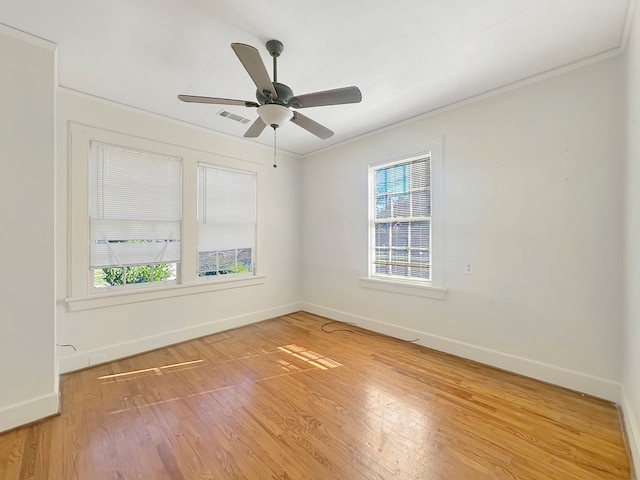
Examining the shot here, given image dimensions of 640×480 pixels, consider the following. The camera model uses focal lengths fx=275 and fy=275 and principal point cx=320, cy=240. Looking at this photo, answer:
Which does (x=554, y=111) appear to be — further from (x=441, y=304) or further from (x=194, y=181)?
(x=194, y=181)

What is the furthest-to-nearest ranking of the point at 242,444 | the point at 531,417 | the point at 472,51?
the point at 472,51 → the point at 531,417 → the point at 242,444

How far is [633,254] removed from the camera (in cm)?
176

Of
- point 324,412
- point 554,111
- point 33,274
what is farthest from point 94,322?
point 554,111

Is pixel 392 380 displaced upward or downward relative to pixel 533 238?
downward

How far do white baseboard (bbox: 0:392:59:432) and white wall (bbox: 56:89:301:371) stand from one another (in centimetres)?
79

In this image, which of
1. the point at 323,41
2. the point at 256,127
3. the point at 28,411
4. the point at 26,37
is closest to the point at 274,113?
the point at 256,127

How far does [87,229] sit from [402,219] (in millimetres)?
3581

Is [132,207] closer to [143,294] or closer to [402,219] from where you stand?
[143,294]

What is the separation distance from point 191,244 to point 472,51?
3585 mm

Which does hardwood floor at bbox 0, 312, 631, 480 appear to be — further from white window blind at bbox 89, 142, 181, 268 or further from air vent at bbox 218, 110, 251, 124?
air vent at bbox 218, 110, 251, 124

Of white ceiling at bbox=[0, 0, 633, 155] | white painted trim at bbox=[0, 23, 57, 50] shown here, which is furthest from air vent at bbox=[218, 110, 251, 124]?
white painted trim at bbox=[0, 23, 57, 50]

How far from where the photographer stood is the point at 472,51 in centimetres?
220

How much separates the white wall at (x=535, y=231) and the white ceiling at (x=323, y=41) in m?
0.37

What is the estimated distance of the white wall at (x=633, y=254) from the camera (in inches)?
63.2
